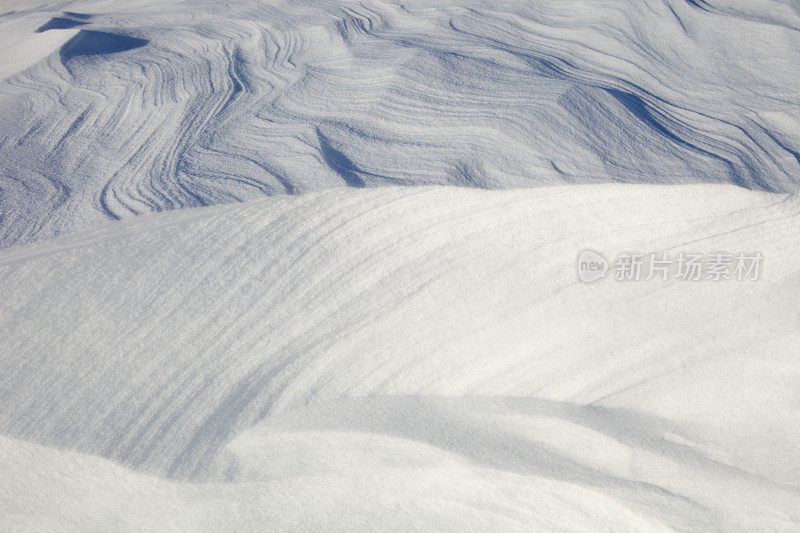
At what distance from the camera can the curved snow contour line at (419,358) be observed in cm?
49

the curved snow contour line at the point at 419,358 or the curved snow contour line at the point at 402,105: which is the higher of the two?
the curved snow contour line at the point at 402,105

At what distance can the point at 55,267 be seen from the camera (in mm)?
634

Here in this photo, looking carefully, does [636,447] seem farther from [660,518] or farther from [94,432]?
[94,432]

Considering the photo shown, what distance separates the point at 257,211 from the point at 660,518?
0.48 metres

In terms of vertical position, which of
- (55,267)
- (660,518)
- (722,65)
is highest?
(722,65)

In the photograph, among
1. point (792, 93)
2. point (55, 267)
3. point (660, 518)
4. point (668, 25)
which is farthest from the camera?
point (668, 25)

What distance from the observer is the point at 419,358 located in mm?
562

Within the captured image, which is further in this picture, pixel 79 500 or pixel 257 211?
pixel 257 211

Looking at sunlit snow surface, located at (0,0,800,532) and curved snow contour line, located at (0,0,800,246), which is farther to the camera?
curved snow contour line, located at (0,0,800,246)

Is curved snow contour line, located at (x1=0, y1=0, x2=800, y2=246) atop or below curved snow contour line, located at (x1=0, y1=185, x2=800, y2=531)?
atop

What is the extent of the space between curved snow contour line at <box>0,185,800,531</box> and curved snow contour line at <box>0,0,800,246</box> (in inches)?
2.2

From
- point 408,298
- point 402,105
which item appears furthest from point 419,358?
point 402,105

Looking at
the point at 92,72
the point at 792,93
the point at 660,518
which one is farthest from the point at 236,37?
the point at 660,518

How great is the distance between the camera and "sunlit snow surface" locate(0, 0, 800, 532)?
1.62 feet
